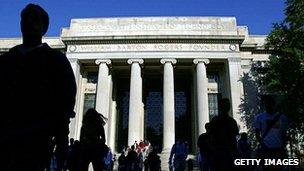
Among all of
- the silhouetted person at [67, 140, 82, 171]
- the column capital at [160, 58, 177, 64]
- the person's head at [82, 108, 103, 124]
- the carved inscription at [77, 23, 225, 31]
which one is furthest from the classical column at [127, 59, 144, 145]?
the silhouetted person at [67, 140, 82, 171]

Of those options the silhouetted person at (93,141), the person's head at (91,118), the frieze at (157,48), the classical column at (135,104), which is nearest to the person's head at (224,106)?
the silhouetted person at (93,141)

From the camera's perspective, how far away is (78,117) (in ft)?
108

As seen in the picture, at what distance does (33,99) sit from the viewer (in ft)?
9.04

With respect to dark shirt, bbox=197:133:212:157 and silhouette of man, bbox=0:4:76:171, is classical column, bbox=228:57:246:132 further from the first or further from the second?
silhouette of man, bbox=0:4:76:171

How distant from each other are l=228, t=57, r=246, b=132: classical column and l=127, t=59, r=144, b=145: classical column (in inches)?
313

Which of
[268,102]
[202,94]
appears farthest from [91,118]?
[202,94]

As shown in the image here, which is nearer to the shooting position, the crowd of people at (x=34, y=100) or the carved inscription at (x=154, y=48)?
the crowd of people at (x=34, y=100)


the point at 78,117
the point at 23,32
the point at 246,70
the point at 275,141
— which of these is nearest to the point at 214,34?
the point at 246,70

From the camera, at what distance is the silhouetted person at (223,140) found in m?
6.52

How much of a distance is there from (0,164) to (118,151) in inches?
1264

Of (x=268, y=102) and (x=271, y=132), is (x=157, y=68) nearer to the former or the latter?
(x=268, y=102)

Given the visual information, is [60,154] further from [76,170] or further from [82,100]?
[82,100]

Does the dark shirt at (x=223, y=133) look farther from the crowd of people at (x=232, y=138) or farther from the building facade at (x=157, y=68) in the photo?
the building facade at (x=157, y=68)

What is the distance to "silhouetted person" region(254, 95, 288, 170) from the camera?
7527 mm
